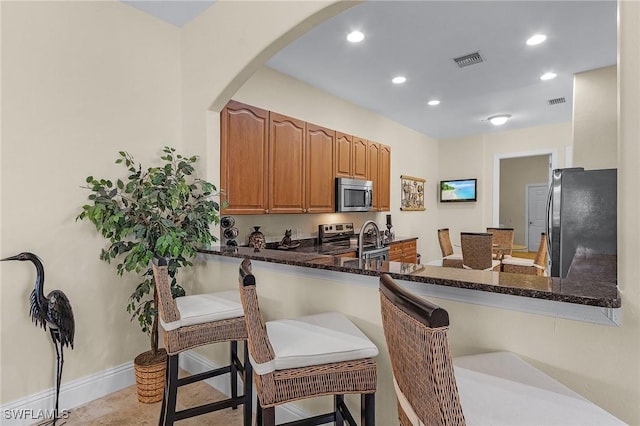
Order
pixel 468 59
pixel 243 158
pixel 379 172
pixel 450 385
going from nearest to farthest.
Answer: pixel 450 385
pixel 243 158
pixel 468 59
pixel 379 172

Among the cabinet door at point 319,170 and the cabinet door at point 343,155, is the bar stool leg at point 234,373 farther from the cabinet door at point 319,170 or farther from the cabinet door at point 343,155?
the cabinet door at point 343,155

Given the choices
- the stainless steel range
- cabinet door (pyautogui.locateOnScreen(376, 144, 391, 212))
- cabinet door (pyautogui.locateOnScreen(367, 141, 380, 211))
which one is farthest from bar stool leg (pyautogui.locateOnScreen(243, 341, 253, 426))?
cabinet door (pyautogui.locateOnScreen(376, 144, 391, 212))

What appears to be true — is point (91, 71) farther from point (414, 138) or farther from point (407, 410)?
point (414, 138)

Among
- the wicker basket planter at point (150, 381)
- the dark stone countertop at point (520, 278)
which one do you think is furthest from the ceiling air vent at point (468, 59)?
the wicker basket planter at point (150, 381)

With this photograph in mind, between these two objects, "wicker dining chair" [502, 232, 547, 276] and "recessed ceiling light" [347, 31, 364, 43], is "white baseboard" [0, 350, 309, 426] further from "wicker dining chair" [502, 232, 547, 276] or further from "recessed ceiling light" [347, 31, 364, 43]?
"wicker dining chair" [502, 232, 547, 276]

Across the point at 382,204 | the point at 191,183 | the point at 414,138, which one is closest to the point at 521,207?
the point at 414,138

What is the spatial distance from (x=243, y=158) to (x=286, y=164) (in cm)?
52

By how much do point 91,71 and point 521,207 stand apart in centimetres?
984

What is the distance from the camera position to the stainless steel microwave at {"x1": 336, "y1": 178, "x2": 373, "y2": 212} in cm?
392

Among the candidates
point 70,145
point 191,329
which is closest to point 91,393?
point 191,329

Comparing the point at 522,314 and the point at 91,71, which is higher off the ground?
the point at 91,71

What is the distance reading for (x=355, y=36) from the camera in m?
2.79

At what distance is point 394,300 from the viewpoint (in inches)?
32.9

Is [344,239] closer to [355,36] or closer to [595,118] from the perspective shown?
[355,36]
